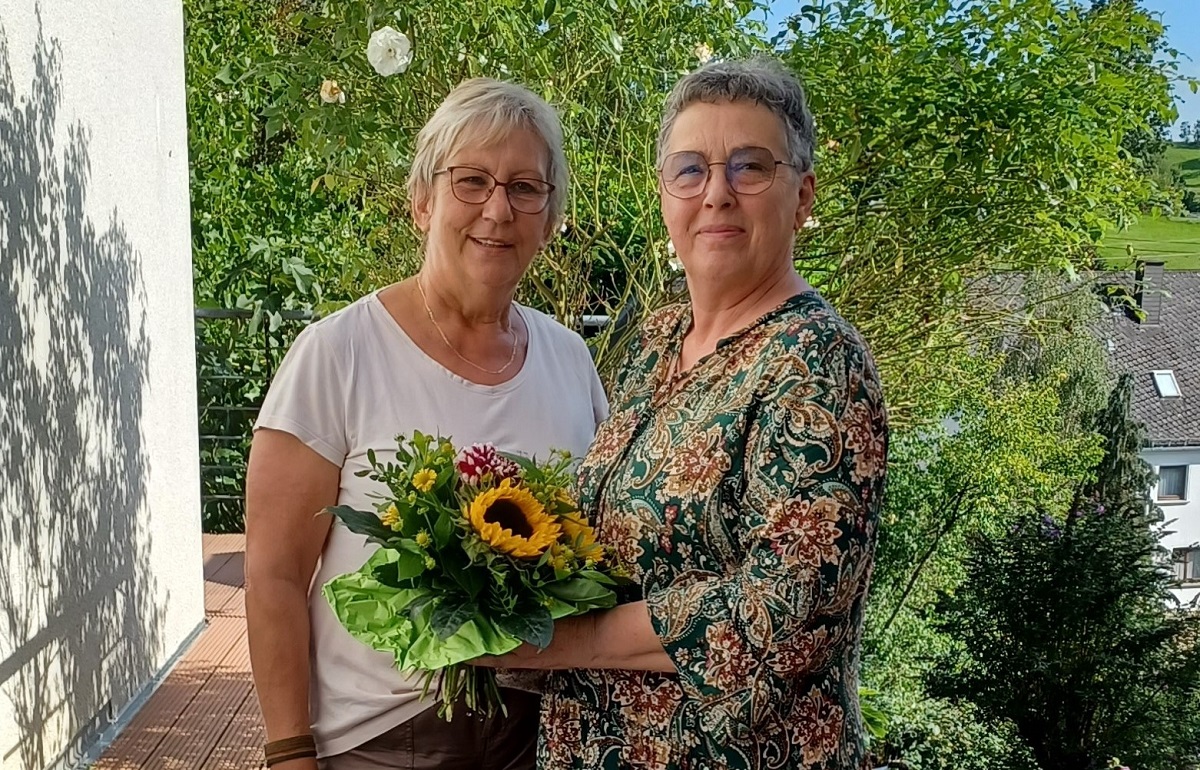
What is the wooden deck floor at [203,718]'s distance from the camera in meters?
3.51

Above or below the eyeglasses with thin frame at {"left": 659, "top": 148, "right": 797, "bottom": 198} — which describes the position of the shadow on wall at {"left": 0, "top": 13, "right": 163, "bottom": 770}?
below

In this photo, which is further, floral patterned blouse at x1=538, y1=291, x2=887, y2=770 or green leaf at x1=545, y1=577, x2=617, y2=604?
green leaf at x1=545, y1=577, x2=617, y2=604

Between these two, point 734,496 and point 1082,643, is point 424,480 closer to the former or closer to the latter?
point 734,496

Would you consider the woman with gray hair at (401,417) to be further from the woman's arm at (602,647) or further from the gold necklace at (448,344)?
the woman's arm at (602,647)

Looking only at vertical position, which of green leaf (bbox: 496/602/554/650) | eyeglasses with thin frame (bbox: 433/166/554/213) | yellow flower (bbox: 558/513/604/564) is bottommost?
green leaf (bbox: 496/602/554/650)

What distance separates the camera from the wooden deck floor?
11.5 feet

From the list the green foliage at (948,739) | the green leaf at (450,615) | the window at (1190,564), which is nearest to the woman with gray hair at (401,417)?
the green leaf at (450,615)

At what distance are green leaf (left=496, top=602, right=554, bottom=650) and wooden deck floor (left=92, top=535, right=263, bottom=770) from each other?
2.68 m

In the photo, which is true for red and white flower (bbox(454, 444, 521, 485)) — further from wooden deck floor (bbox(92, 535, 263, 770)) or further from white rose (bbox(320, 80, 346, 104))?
wooden deck floor (bbox(92, 535, 263, 770))

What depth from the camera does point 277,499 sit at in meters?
1.41

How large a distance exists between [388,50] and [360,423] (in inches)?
56.5

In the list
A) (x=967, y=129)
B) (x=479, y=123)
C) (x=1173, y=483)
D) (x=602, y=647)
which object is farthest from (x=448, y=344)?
(x=1173, y=483)

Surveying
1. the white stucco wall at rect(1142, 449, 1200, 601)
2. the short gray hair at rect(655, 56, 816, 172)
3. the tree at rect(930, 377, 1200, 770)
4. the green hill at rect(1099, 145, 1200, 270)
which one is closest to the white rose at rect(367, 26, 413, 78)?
the short gray hair at rect(655, 56, 816, 172)

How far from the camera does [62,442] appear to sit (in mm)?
3299
